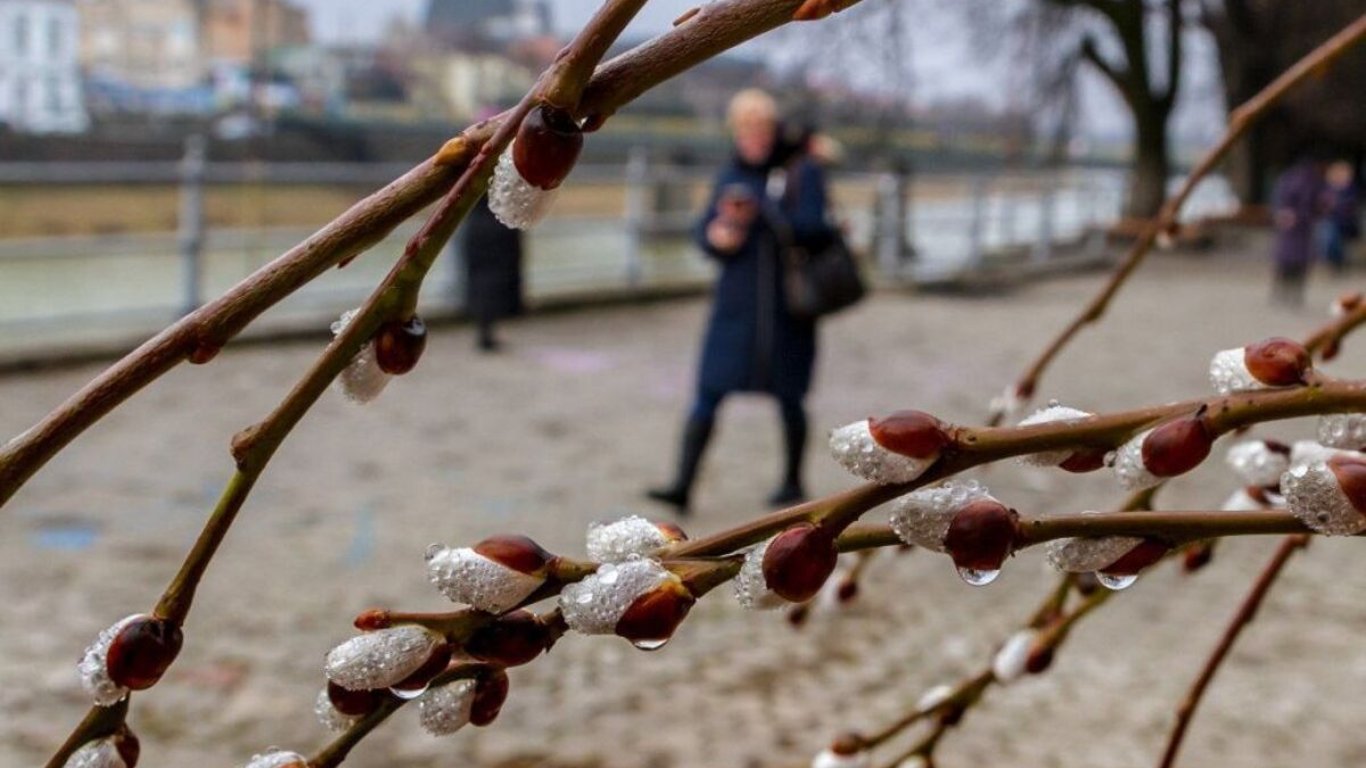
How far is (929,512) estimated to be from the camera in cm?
53

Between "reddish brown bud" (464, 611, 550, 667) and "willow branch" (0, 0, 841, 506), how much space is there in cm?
13

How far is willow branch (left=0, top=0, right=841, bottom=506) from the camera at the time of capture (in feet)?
1.65

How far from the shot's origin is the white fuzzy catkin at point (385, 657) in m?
0.53

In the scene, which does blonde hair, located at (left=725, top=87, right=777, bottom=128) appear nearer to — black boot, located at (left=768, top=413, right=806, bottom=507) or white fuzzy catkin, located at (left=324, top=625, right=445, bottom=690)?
black boot, located at (left=768, top=413, right=806, bottom=507)

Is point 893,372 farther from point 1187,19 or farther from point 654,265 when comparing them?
point 1187,19

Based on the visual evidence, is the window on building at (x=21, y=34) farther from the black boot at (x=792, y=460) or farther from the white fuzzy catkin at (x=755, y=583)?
the white fuzzy catkin at (x=755, y=583)

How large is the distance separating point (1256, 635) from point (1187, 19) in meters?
→ 9.80

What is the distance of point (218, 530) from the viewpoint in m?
0.53

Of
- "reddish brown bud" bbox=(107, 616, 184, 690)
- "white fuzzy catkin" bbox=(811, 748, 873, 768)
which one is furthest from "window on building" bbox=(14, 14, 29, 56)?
"reddish brown bud" bbox=(107, 616, 184, 690)

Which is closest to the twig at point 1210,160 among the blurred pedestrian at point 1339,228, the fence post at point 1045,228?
the fence post at point 1045,228

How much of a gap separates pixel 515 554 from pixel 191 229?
312 inches

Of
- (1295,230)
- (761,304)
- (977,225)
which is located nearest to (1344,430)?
(761,304)

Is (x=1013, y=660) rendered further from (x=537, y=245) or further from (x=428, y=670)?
(x=537, y=245)

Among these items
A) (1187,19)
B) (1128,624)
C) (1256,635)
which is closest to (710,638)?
(1128,624)
